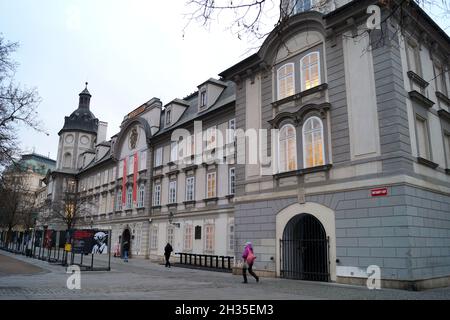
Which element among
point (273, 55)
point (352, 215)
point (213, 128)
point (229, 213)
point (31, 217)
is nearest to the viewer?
point (352, 215)

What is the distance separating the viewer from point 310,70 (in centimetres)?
1769

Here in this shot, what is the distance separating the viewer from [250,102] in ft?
67.7

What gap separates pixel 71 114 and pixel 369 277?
59385 millimetres

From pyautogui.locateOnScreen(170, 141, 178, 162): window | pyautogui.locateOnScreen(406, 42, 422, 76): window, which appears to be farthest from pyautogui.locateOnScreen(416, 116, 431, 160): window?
pyautogui.locateOnScreen(170, 141, 178, 162): window

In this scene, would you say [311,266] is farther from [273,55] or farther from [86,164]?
[86,164]

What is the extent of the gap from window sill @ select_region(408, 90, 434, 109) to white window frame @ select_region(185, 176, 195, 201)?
55.7 feet

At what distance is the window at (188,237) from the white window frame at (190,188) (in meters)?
2.06

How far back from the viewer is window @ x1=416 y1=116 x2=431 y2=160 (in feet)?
50.4

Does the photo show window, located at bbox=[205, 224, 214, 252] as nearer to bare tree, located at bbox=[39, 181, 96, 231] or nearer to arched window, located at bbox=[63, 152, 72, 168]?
bare tree, located at bbox=[39, 181, 96, 231]

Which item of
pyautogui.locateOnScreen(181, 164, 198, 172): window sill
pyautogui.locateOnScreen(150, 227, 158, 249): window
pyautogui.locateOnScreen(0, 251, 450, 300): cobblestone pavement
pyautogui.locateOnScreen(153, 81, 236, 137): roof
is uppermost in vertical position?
pyautogui.locateOnScreen(153, 81, 236, 137): roof

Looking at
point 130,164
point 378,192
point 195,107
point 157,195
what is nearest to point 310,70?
point 378,192

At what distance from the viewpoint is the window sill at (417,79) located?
15480mm

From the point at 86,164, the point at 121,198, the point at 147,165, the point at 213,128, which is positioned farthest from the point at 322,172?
the point at 86,164

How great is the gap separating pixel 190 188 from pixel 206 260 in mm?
6310
